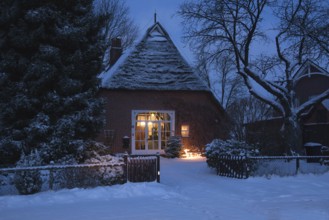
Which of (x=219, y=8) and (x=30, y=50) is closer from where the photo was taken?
(x=30, y=50)

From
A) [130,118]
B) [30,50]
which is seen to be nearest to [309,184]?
[30,50]

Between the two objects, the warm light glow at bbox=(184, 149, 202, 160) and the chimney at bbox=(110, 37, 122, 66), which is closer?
the warm light glow at bbox=(184, 149, 202, 160)

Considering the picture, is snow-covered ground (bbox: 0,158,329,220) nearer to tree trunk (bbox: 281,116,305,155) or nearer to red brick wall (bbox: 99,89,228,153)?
tree trunk (bbox: 281,116,305,155)

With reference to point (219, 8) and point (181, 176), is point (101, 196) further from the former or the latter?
point (219, 8)

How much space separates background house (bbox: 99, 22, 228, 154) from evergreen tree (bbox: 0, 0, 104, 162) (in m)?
8.91

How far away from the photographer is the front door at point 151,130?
2386 centimetres

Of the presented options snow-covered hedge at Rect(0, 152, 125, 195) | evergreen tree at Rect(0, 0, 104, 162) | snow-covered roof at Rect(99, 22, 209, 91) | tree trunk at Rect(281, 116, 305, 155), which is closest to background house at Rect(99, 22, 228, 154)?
snow-covered roof at Rect(99, 22, 209, 91)

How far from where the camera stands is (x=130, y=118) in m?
23.7

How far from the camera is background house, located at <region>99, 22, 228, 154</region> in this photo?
927 inches

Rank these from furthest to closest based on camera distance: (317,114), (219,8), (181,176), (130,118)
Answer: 1. (317,114)
2. (130,118)
3. (219,8)
4. (181,176)

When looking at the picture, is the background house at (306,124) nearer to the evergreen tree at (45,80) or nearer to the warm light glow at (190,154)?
the warm light glow at (190,154)

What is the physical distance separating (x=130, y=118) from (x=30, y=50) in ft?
34.1

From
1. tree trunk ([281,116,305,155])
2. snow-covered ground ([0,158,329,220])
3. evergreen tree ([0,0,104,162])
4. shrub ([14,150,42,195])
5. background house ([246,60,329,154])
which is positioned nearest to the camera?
snow-covered ground ([0,158,329,220])

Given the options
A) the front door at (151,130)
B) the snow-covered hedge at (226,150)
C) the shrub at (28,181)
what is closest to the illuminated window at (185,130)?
the front door at (151,130)
